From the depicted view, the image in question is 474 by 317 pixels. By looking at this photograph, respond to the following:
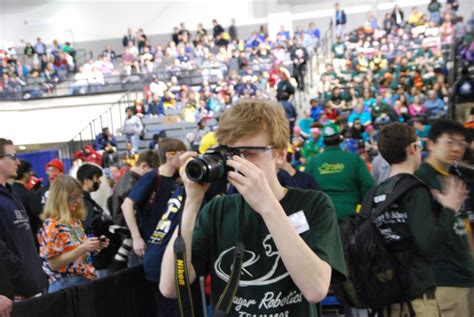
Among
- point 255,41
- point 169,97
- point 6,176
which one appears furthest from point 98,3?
point 6,176

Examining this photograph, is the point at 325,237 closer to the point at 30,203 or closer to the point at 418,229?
the point at 418,229

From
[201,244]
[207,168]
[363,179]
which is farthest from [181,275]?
[363,179]

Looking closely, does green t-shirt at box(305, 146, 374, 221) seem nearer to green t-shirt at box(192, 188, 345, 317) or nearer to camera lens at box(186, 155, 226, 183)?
green t-shirt at box(192, 188, 345, 317)

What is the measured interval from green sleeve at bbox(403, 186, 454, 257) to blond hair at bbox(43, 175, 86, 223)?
256cm

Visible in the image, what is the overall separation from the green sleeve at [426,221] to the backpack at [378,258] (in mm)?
55

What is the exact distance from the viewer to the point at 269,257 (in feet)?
7.66

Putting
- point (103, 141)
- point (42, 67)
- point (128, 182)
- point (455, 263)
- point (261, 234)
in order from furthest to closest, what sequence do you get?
point (42, 67) < point (103, 141) < point (128, 182) < point (455, 263) < point (261, 234)

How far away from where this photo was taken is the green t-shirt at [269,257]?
7.63 feet

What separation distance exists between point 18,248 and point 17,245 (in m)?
0.02

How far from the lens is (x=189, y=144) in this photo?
54.7 feet

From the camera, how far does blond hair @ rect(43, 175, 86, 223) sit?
16.4ft

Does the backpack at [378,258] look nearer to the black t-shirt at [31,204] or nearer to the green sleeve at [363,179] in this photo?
the green sleeve at [363,179]

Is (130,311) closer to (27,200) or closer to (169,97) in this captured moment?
(27,200)

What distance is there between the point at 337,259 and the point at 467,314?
2170mm
